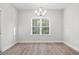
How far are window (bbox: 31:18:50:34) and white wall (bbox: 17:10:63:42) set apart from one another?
0.48 feet

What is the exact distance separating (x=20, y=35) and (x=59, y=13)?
143 centimetres

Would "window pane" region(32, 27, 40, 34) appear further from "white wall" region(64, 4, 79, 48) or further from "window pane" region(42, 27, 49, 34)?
"white wall" region(64, 4, 79, 48)

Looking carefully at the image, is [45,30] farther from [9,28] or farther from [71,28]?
[9,28]

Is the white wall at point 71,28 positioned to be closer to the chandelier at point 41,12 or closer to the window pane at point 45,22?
the window pane at point 45,22

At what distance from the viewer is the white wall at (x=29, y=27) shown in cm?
352

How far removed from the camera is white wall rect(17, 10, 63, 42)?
352 centimetres

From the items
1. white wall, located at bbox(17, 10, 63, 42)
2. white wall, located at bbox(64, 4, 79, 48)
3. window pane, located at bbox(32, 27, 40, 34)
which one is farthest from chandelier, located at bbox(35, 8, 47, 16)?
white wall, located at bbox(64, 4, 79, 48)

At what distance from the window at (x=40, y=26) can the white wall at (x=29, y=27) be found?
15cm

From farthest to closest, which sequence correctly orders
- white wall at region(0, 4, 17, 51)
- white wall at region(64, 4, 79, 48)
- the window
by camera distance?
white wall at region(0, 4, 17, 51), white wall at region(64, 4, 79, 48), the window

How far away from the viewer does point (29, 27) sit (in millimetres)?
3666

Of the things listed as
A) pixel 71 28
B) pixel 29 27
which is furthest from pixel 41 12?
pixel 71 28

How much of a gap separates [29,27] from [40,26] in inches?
19.6

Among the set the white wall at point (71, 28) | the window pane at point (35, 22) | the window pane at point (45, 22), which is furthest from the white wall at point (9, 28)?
the white wall at point (71, 28)
